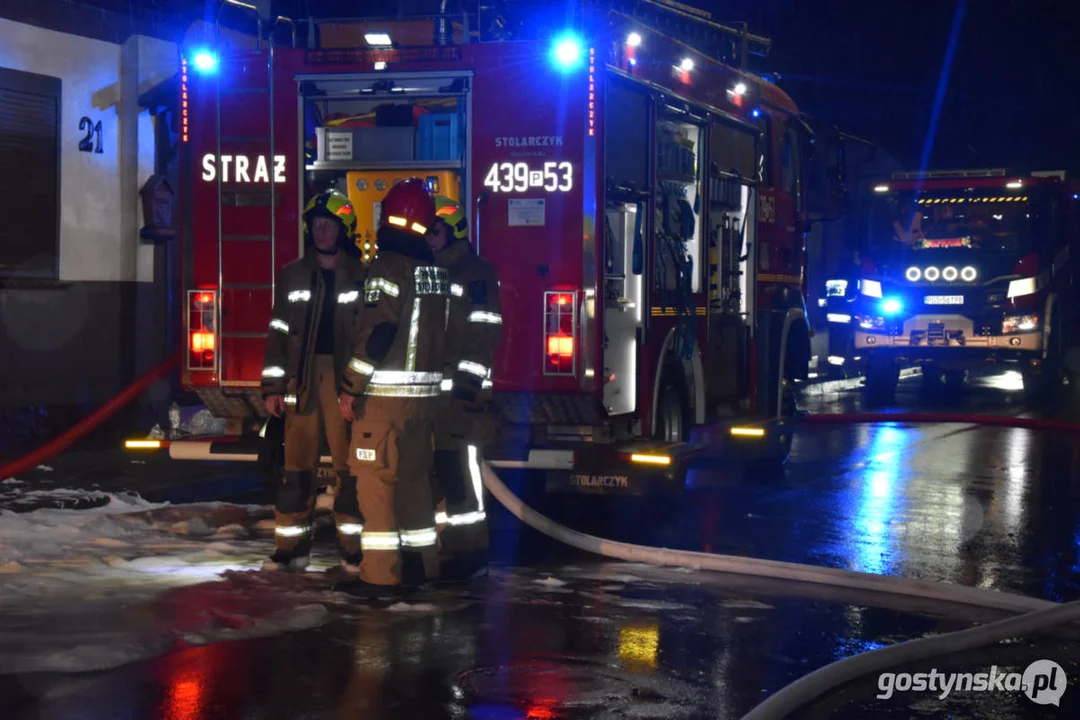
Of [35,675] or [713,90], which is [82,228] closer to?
[713,90]

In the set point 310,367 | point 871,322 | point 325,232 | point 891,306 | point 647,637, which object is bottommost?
point 647,637

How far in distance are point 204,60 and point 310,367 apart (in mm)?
2615

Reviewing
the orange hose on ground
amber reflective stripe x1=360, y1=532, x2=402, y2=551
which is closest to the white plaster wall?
the orange hose on ground

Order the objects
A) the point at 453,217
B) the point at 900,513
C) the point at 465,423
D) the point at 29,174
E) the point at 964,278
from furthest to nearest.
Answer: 1. the point at 964,278
2. the point at 29,174
3. the point at 900,513
4. the point at 453,217
5. the point at 465,423

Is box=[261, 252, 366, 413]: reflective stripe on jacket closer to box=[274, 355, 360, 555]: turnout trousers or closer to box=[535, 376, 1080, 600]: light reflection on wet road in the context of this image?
box=[274, 355, 360, 555]: turnout trousers

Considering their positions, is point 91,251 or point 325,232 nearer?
point 325,232

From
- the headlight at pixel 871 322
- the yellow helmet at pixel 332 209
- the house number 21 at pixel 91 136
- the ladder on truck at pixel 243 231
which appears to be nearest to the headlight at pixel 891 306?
the headlight at pixel 871 322

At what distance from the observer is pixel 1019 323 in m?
20.2

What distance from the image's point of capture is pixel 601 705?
5293 mm

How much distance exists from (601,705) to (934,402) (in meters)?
16.0

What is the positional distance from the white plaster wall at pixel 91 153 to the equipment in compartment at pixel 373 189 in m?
4.91

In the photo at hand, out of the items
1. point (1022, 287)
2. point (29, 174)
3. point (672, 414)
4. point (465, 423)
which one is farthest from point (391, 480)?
point (1022, 287)

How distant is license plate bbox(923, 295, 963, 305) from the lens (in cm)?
2036

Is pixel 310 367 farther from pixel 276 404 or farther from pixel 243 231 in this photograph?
pixel 243 231
